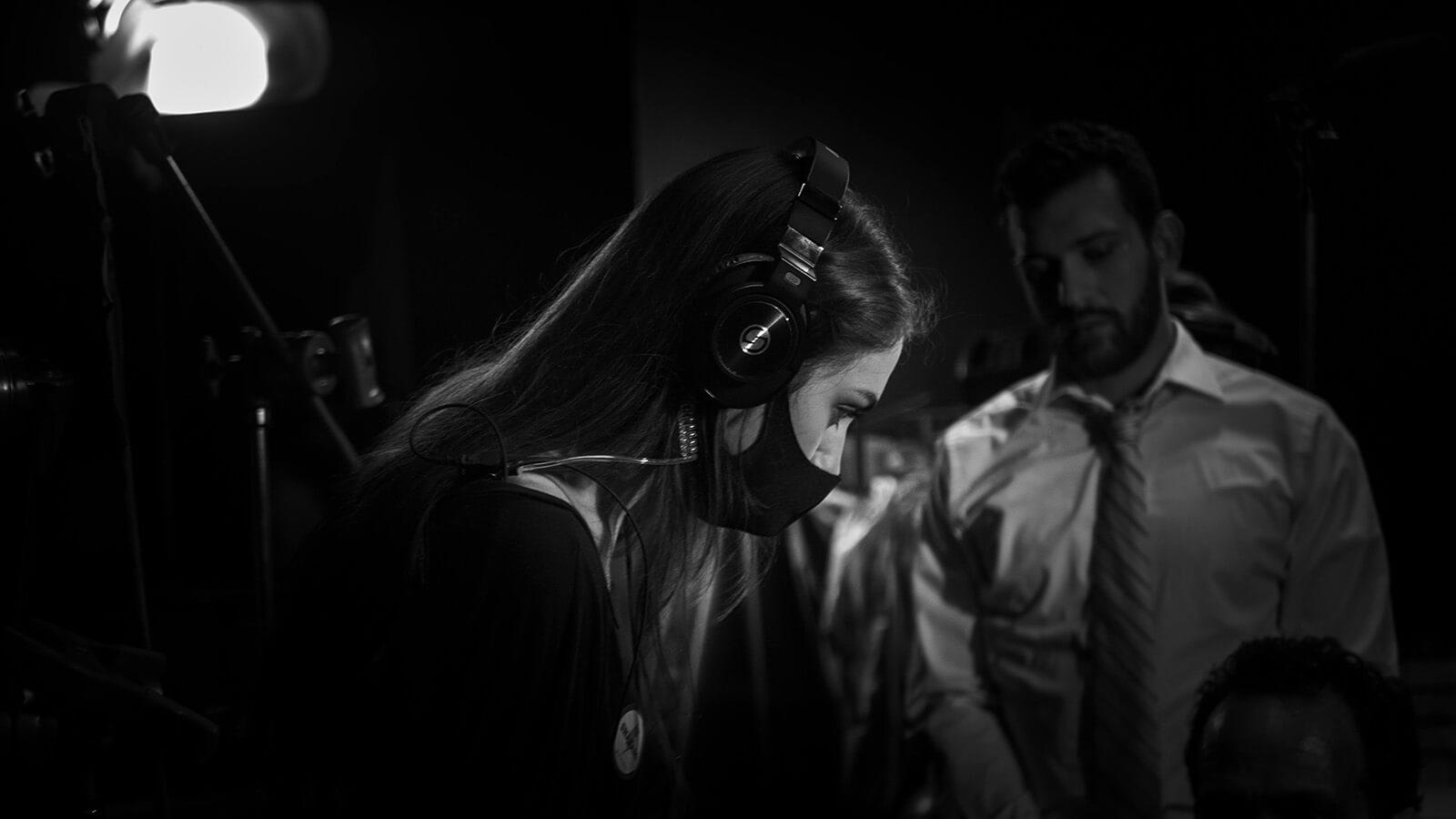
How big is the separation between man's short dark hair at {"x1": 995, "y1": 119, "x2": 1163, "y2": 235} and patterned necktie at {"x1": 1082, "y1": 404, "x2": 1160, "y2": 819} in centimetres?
36

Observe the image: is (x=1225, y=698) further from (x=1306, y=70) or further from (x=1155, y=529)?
(x=1306, y=70)

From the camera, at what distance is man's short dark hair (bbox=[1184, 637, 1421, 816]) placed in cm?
144

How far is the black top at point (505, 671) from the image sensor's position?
2.74 ft

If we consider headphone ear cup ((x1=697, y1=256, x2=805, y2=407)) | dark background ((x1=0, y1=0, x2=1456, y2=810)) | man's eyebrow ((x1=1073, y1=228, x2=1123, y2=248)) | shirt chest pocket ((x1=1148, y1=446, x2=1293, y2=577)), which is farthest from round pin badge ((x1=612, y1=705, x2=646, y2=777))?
man's eyebrow ((x1=1073, y1=228, x2=1123, y2=248))

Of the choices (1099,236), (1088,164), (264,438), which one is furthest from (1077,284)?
(264,438)

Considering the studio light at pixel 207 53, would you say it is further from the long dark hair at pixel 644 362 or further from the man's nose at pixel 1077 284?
the man's nose at pixel 1077 284

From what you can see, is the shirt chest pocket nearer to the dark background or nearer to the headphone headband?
the dark background

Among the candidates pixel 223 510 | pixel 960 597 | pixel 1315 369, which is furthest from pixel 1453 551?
pixel 223 510

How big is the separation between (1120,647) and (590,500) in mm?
1064

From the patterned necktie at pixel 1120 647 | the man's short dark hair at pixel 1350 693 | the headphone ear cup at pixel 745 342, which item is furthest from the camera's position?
the patterned necktie at pixel 1120 647

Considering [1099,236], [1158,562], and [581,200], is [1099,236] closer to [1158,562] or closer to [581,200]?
[1158,562]

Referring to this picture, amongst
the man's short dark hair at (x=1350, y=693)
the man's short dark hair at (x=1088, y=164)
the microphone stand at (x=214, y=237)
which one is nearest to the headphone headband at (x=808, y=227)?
the microphone stand at (x=214, y=237)

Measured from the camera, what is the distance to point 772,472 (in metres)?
1.11

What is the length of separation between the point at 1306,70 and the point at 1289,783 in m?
1.16
